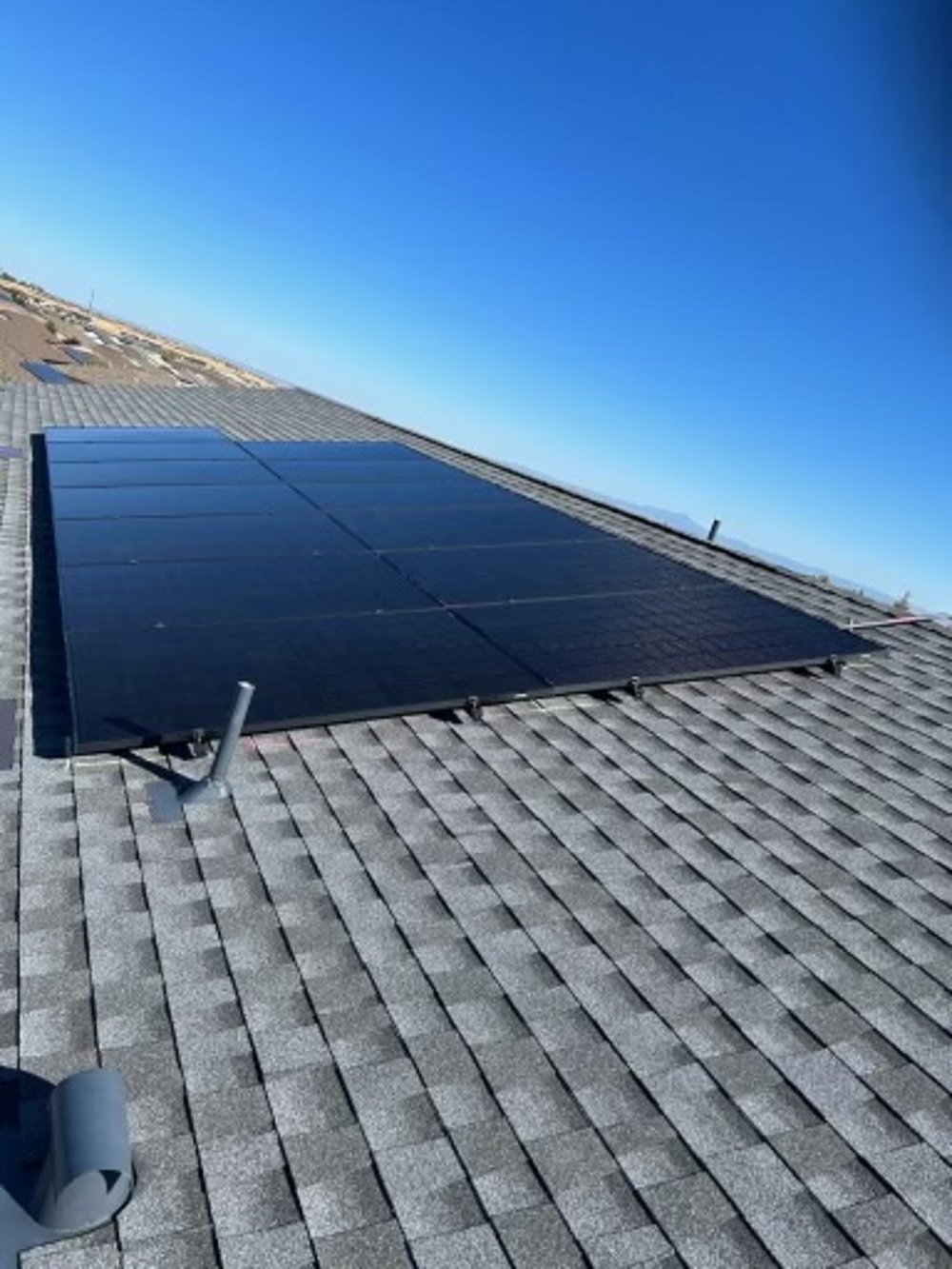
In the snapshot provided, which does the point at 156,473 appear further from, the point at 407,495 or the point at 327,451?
the point at 327,451

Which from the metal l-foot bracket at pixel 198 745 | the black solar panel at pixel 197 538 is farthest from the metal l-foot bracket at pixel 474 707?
the black solar panel at pixel 197 538

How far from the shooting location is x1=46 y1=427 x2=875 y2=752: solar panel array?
340 inches

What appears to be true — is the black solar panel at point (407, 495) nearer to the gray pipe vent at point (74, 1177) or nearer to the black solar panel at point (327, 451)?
the black solar panel at point (327, 451)

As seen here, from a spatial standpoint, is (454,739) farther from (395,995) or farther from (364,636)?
(395,995)

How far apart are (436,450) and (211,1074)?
2475cm

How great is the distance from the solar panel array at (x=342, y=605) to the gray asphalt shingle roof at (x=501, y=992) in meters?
0.47

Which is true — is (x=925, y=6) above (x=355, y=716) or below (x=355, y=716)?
above

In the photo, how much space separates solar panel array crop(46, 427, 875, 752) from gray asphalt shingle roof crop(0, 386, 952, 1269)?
47cm

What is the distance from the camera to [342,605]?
11047mm

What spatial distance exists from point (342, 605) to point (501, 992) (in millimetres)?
6319

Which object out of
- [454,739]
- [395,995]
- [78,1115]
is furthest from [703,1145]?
[454,739]

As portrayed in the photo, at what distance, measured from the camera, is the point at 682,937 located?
632 centimetres

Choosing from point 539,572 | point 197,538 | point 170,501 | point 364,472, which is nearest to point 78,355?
point 364,472

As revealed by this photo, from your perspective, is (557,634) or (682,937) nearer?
(682,937)
